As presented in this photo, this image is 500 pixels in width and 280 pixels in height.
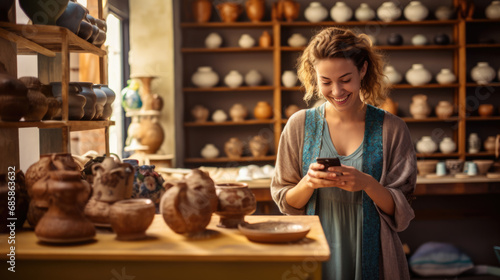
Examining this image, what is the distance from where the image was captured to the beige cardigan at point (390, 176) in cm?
168

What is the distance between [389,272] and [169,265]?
87cm

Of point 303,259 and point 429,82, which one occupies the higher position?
point 429,82

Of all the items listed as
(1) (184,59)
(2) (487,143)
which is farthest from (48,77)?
(2) (487,143)

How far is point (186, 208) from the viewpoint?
4.12ft

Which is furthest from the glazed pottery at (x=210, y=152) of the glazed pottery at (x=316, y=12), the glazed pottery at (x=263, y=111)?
the glazed pottery at (x=316, y=12)

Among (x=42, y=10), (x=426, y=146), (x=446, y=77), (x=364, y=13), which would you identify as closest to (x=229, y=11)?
(x=364, y=13)

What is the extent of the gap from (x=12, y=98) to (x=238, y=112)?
342cm

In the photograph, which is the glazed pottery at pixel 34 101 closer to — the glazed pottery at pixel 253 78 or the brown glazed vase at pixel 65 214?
the brown glazed vase at pixel 65 214

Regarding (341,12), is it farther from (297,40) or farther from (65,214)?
(65,214)

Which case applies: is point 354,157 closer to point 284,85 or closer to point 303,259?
point 303,259

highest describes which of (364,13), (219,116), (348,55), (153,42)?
(364,13)

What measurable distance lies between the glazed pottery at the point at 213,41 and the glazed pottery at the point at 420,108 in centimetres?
204

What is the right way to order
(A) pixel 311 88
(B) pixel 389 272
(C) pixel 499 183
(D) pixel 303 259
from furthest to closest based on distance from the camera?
(C) pixel 499 183 → (A) pixel 311 88 → (B) pixel 389 272 → (D) pixel 303 259

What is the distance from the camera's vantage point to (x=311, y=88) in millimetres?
1968
